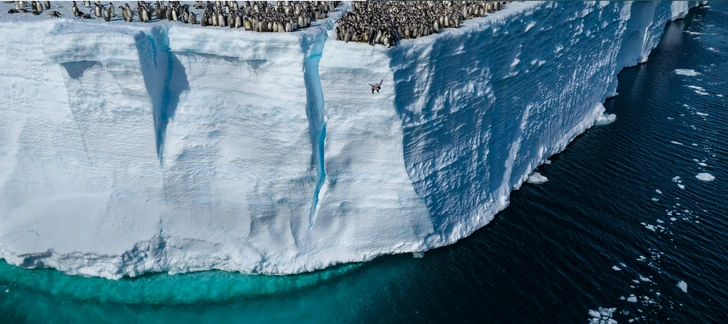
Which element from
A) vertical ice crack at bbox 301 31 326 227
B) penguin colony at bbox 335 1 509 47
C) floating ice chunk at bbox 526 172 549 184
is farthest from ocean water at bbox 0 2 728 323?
penguin colony at bbox 335 1 509 47

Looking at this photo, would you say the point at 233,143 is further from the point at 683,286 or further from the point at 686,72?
the point at 686,72

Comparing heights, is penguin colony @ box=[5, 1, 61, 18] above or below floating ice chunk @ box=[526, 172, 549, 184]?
above

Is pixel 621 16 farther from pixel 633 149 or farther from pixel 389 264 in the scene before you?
pixel 389 264

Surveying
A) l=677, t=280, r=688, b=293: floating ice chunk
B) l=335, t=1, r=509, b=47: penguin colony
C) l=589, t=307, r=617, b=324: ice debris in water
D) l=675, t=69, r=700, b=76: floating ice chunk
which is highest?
l=335, t=1, r=509, b=47: penguin colony

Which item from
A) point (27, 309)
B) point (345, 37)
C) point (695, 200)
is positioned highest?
point (345, 37)

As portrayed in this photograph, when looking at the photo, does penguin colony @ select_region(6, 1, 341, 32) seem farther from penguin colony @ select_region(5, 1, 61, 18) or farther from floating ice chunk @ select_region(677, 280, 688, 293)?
floating ice chunk @ select_region(677, 280, 688, 293)

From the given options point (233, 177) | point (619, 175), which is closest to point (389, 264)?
point (233, 177)

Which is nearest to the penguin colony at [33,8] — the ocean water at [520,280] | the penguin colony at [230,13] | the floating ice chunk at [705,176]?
the penguin colony at [230,13]
